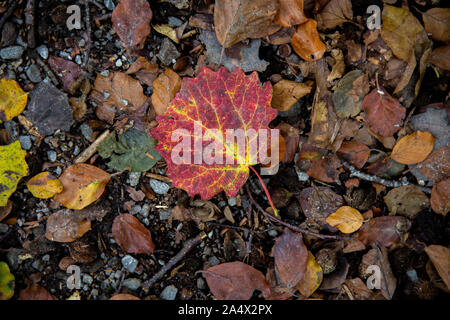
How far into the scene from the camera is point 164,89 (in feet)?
5.32

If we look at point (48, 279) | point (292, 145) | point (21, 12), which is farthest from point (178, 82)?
point (48, 279)

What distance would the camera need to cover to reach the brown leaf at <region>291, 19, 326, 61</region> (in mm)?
1589

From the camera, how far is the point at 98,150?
1.66 m

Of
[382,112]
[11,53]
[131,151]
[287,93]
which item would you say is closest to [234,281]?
[131,151]

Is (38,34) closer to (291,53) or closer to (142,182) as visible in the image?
(142,182)

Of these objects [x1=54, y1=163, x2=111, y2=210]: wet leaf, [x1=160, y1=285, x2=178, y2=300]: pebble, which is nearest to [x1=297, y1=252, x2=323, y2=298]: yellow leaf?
[x1=160, y1=285, x2=178, y2=300]: pebble

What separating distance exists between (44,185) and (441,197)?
2.06 m

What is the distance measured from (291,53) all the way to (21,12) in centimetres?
143

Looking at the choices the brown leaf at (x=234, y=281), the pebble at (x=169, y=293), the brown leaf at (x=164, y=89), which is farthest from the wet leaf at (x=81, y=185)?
the brown leaf at (x=234, y=281)

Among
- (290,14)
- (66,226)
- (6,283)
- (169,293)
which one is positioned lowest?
(169,293)

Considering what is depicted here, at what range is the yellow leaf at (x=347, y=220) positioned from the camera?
167cm

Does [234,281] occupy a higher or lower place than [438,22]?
lower

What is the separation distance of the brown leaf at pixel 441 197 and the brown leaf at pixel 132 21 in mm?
1701

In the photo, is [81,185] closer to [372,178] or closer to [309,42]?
[309,42]
